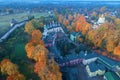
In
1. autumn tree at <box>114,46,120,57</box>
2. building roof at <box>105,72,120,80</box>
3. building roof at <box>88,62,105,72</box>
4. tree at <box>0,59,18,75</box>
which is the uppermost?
tree at <box>0,59,18,75</box>

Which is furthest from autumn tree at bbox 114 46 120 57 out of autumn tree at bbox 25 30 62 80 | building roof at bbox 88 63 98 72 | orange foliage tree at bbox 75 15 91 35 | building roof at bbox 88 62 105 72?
autumn tree at bbox 25 30 62 80

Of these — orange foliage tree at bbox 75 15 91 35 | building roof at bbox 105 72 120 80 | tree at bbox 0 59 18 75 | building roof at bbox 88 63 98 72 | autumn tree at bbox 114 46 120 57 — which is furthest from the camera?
orange foliage tree at bbox 75 15 91 35

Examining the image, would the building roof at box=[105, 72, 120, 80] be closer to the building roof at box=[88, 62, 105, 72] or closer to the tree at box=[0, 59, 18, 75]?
the building roof at box=[88, 62, 105, 72]

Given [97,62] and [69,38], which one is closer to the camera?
[97,62]

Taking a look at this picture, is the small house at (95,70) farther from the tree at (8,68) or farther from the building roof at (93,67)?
the tree at (8,68)

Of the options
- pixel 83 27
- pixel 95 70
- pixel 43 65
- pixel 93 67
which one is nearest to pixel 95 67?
pixel 93 67

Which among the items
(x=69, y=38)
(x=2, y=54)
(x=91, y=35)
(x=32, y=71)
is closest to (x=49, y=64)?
(x=32, y=71)

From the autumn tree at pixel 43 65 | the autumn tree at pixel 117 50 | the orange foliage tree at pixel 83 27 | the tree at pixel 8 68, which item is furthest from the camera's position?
the orange foliage tree at pixel 83 27

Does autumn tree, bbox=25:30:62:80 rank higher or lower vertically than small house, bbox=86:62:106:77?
higher

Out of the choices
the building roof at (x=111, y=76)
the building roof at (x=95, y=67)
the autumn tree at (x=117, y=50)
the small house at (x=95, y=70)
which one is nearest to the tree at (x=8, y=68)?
the small house at (x=95, y=70)

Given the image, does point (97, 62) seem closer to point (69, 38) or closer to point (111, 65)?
point (111, 65)

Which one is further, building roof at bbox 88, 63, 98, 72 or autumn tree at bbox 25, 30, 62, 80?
building roof at bbox 88, 63, 98, 72
